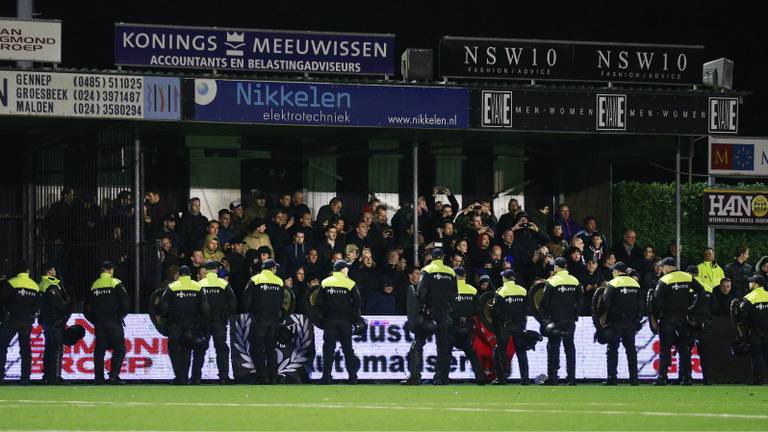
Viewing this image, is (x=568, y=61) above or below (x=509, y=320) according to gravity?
above

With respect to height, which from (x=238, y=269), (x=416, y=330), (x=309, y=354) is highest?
(x=238, y=269)

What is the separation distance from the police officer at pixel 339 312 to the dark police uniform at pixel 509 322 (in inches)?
83.1

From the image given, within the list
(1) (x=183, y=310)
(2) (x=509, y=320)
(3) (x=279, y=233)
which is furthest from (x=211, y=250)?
(2) (x=509, y=320)

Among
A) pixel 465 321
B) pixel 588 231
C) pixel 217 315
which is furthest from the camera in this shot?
pixel 588 231

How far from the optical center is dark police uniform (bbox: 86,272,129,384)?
2158 cm

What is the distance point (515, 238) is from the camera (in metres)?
26.5

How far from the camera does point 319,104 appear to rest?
24719 mm

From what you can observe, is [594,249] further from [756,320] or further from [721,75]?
[756,320]

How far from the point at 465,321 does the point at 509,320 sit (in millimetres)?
669

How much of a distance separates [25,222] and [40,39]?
4.56 m

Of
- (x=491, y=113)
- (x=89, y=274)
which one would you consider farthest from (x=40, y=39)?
(x=491, y=113)

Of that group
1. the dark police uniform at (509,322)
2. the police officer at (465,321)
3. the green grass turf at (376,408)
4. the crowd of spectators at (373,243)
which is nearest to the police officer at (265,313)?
the crowd of spectators at (373,243)

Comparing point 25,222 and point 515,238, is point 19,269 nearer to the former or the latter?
point 25,222

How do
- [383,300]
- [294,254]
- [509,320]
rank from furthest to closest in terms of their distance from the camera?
[294,254], [383,300], [509,320]
